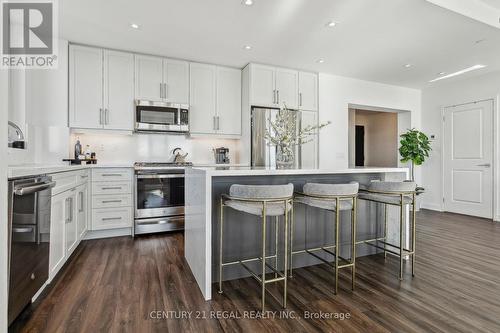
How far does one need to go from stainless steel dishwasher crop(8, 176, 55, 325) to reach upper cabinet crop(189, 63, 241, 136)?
2.64 meters

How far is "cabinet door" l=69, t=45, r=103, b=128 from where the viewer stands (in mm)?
3590

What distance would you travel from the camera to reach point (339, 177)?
2646 mm

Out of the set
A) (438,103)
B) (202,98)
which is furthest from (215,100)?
(438,103)

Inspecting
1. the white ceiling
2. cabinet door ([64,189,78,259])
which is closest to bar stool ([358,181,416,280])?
the white ceiling

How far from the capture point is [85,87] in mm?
3646

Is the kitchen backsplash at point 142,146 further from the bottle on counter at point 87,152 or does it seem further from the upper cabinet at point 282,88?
the upper cabinet at point 282,88

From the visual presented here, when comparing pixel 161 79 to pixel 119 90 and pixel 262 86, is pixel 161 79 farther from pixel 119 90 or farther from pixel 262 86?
pixel 262 86

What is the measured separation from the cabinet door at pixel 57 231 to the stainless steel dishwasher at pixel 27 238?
0.41 feet

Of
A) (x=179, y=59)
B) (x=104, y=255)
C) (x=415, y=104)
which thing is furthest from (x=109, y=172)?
(x=415, y=104)

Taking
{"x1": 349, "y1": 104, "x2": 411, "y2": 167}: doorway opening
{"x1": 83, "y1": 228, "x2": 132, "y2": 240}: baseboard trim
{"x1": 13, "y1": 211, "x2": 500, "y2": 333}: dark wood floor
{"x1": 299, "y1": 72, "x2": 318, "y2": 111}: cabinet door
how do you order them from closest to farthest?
1. {"x1": 13, "y1": 211, "x2": 500, "y2": 333}: dark wood floor
2. {"x1": 83, "y1": 228, "x2": 132, "y2": 240}: baseboard trim
3. {"x1": 299, "y1": 72, "x2": 318, "y2": 111}: cabinet door
4. {"x1": 349, "y1": 104, "x2": 411, "y2": 167}: doorway opening

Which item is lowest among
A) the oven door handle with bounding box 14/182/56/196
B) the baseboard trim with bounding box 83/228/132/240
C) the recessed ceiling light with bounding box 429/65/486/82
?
the baseboard trim with bounding box 83/228/132/240

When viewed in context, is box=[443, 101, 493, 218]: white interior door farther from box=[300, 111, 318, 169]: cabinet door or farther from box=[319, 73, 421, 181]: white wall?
box=[300, 111, 318, 169]: cabinet door

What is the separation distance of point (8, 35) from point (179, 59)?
2.03 metres

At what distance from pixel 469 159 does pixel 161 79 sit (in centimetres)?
591
